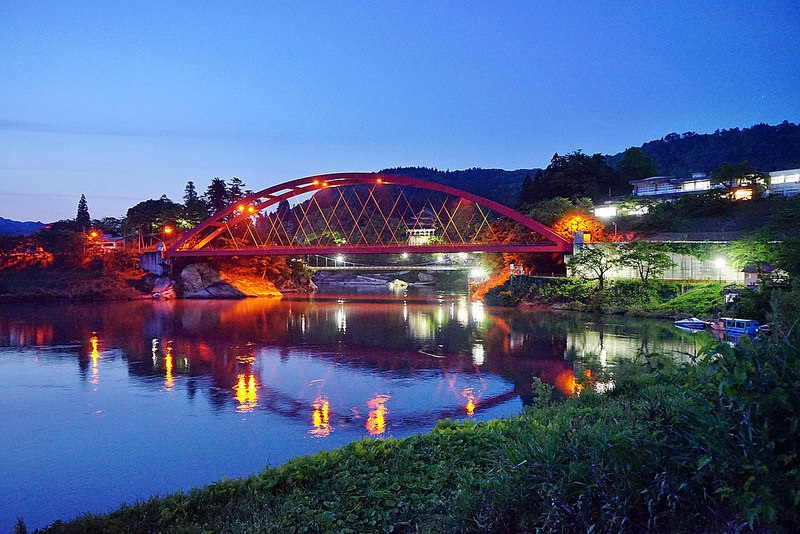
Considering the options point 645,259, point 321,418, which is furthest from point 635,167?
point 321,418

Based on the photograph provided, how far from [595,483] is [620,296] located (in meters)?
30.5

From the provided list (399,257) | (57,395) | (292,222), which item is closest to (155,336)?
(57,395)

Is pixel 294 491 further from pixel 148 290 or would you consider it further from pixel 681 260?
pixel 148 290

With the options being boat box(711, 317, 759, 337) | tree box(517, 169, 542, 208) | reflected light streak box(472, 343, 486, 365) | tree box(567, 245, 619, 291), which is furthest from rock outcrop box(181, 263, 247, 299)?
boat box(711, 317, 759, 337)

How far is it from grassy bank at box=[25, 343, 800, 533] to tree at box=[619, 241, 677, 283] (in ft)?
95.8

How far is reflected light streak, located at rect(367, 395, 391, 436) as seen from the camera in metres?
10.2

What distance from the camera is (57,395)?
536 inches

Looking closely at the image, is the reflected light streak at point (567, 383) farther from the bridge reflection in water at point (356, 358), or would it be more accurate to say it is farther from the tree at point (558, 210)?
the tree at point (558, 210)

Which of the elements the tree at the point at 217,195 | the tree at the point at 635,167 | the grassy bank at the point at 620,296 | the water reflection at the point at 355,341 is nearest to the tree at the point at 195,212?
the tree at the point at 217,195

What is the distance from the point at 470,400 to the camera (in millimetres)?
12648

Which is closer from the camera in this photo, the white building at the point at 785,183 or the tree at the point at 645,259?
the tree at the point at 645,259

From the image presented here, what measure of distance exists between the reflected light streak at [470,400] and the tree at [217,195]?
56524mm

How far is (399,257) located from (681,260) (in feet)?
161

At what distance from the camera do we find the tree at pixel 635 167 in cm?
6250
